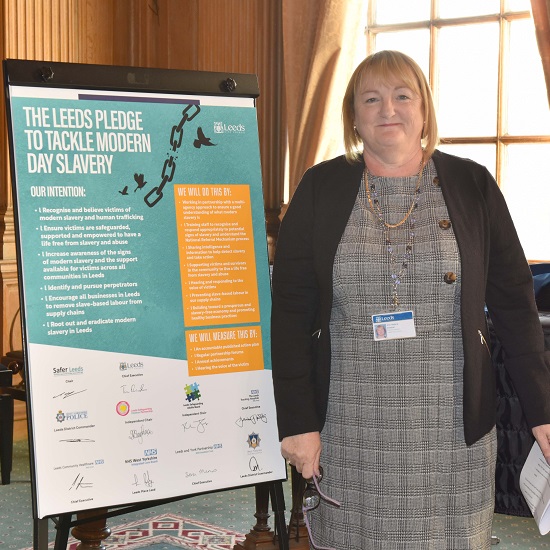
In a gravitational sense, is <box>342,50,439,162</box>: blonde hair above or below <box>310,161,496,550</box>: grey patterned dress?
above

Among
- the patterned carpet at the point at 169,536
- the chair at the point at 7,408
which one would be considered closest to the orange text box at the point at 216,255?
the patterned carpet at the point at 169,536

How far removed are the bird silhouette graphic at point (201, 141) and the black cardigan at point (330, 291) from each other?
1.35ft

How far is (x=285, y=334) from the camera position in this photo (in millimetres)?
1933

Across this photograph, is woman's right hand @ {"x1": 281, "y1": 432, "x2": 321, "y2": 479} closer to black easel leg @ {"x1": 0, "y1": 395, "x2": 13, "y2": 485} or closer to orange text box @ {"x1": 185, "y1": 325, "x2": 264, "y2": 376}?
orange text box @ {"x1": 185, "y1": 325, "x2": 264, "y2": 376}

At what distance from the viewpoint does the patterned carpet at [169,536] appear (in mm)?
3092

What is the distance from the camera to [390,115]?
1.86 metres

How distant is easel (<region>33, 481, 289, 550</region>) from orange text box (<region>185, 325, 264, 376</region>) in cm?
32

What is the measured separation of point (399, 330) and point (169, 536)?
1724 millimetres

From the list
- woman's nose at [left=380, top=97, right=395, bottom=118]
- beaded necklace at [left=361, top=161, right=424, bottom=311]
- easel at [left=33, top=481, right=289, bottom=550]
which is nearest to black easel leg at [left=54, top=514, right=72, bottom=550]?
easel at [left=33, top=481, right=289, bottom=550]

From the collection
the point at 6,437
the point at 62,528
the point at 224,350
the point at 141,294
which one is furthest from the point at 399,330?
the point at 6,437

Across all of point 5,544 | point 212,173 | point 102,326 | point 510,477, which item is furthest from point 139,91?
point 5,544

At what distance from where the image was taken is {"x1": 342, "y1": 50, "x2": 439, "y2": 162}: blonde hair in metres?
1.88

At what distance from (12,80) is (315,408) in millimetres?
1045
